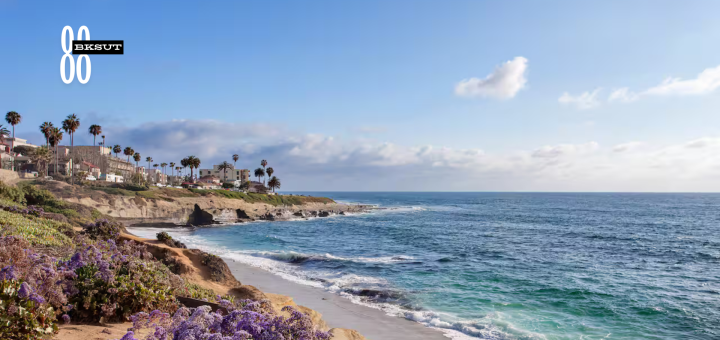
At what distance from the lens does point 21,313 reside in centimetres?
582

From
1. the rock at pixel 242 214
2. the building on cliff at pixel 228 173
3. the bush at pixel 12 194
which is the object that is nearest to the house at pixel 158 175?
the building on cliff at pixel 228 173

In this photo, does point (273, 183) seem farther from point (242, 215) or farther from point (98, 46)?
point (98, 46)

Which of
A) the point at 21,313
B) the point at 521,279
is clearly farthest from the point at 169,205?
the point at 21,313

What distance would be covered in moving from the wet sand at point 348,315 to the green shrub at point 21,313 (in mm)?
9575

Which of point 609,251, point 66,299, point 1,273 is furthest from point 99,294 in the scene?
point 609,251

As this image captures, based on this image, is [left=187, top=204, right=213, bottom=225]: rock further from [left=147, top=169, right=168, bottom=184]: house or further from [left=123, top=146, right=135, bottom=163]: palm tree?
[left=147, top=169, right=168, bottom=184]: house

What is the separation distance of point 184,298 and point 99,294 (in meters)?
2.09

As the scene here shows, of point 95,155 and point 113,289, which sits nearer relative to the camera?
point 113,289

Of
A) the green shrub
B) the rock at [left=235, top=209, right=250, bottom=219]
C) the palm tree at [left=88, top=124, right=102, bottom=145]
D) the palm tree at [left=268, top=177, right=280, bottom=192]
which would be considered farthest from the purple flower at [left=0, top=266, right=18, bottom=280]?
the palm tree at [left=268, top=177, right=280, bottom=192]

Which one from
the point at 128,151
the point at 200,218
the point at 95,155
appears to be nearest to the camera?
the point at 200,218

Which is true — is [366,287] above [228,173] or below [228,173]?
below

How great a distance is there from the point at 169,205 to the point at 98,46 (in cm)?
5266

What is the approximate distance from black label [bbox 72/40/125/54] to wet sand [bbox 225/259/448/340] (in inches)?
546

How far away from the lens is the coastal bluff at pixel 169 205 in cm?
5359
